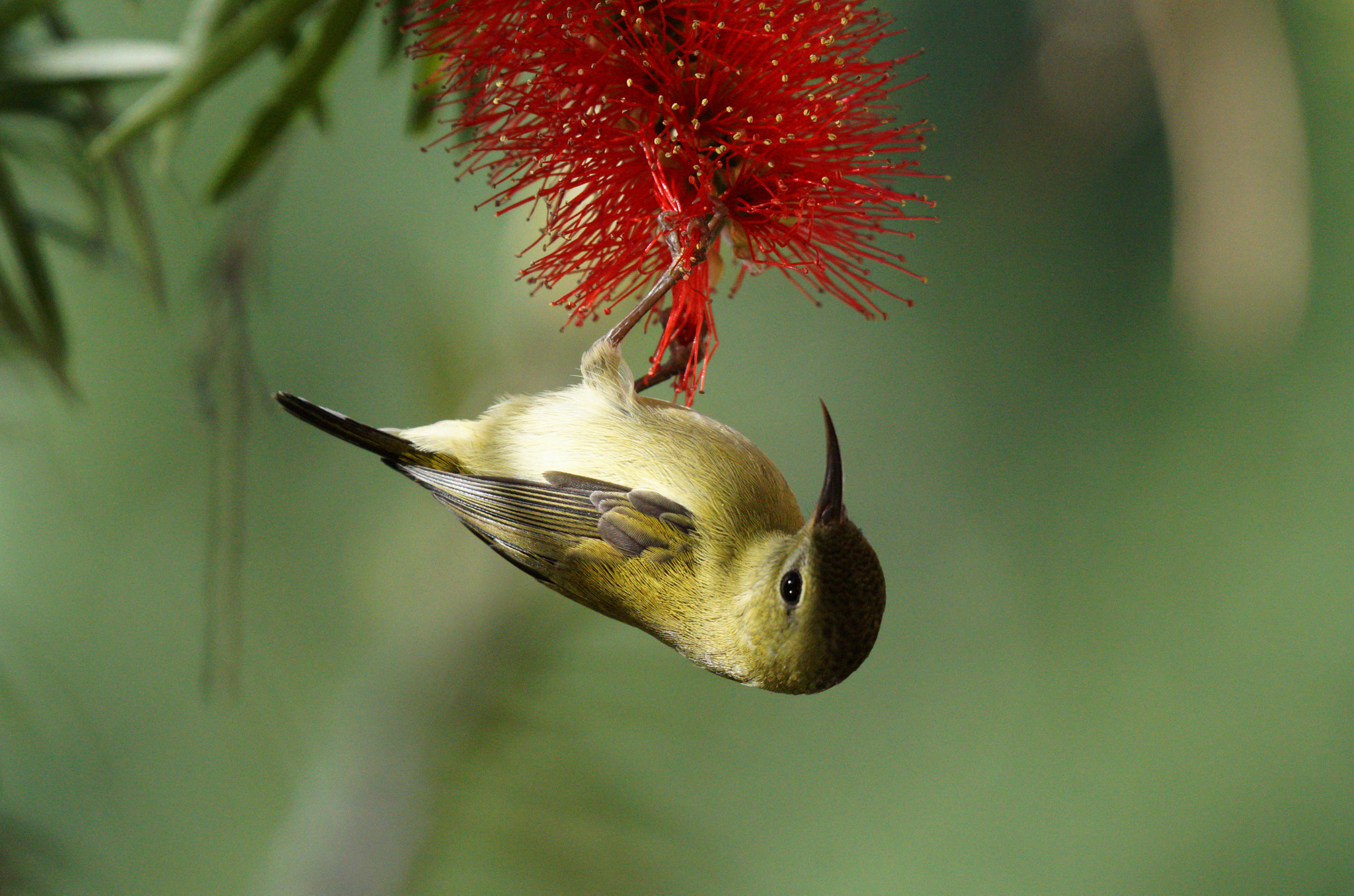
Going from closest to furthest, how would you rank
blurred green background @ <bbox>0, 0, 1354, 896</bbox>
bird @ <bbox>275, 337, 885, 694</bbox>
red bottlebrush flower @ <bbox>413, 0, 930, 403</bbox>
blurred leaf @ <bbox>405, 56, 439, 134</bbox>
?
red bottlebrush flower @ <bbox>413, 0, 930, 403</bbox> < bird @ <bbox>275, 337, 885, 694</bbox> < blurred leaf @ <bbox>405, 56, 439, 134</bbox> < blurred green background @ <bbox>0, 0, 1354, 896</bbox>

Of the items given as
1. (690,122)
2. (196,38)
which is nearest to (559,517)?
(690,122)

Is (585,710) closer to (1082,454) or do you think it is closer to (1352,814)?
(1082,454)

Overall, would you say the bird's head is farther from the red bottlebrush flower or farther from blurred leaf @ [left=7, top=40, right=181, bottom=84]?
blurred leaf @ [left=7, top=40, right=181, bottom=84]

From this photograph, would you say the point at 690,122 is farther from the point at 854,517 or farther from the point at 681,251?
the point at 854,517

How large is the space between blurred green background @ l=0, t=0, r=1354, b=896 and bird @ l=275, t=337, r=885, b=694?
113cm

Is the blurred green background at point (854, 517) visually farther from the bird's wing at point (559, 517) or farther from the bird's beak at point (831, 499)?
the bird's beak at point (831, 499)

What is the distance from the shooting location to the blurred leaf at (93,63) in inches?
42.9

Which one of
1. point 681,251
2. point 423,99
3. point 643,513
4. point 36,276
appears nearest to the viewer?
point 681,251

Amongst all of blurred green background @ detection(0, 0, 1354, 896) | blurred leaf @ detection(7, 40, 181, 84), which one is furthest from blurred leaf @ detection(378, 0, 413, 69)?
blurred green background @ detection(0, 0, 1354, 896)

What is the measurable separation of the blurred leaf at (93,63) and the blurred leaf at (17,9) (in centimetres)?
13

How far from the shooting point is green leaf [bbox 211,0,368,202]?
2.75ft

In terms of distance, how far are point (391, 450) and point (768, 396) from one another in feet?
6.22

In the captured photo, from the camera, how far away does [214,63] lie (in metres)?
0.85

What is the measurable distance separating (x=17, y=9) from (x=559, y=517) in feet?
2.45
